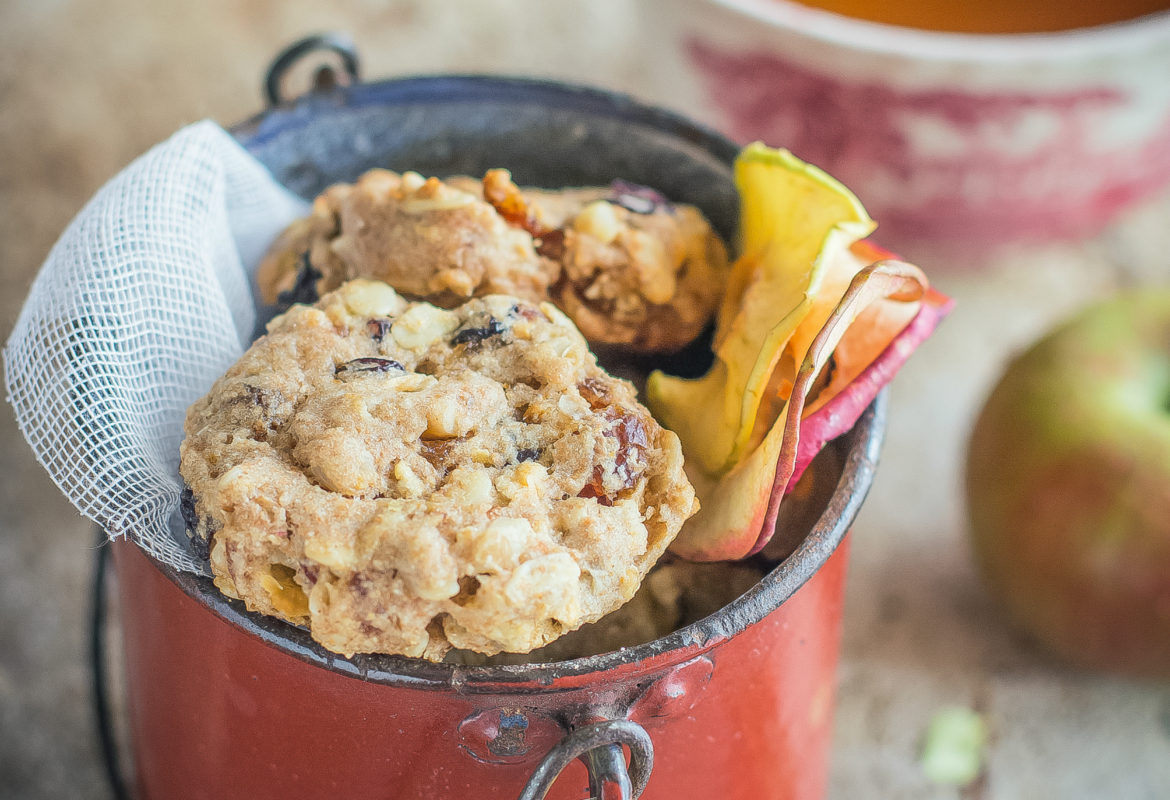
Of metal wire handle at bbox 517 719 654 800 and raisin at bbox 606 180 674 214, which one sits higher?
raisin at bbox 606 180 674 214

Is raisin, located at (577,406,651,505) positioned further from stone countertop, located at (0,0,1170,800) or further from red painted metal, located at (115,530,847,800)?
stone countertop, located at (0,0,1170,800)

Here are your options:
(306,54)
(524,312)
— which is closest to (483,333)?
(524,312)

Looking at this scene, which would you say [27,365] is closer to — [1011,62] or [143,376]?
[143,376]

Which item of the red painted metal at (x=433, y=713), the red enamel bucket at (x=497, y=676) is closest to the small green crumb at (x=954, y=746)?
the red enamel bucket at (x=497, y=676)

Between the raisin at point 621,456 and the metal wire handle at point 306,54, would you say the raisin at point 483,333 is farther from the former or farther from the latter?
the metal wire handle at point 306,54

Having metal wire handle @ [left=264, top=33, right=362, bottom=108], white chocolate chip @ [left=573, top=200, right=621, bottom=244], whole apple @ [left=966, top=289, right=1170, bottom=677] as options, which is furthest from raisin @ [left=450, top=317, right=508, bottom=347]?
whole apple @ [left=966, top=289, right=1170, bottom=677]

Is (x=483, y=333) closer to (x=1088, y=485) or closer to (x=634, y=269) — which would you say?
(x=634, y=269)
